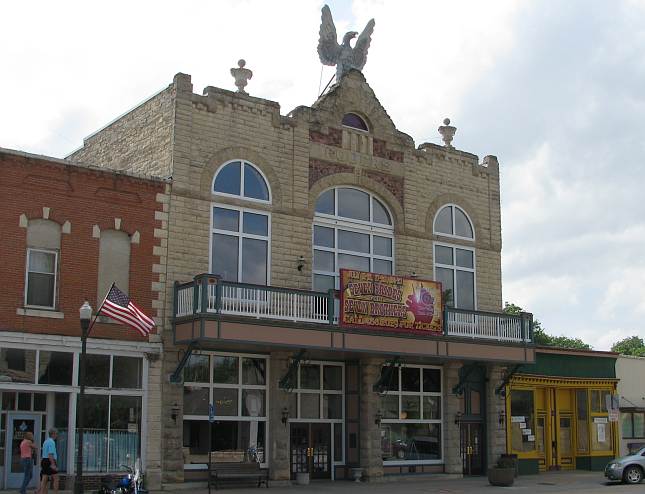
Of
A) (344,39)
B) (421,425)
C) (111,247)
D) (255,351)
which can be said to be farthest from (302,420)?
(344,39)

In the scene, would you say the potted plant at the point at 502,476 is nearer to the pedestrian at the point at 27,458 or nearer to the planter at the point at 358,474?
the planter at the point at 358,474

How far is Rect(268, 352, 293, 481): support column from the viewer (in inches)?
1076

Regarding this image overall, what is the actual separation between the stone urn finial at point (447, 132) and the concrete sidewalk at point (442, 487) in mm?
12256

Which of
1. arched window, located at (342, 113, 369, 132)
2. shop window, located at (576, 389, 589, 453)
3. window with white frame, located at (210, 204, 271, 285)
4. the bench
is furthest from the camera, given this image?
shop window, located at (576, 389, 589, 453)

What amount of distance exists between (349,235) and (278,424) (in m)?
6.91

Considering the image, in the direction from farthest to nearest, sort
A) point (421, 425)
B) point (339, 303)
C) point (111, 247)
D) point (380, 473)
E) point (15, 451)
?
1. point (421, 425)
2. point (380, 473)
3. point (339, 303)
4. point (111, 247)
5. point (15, 451)

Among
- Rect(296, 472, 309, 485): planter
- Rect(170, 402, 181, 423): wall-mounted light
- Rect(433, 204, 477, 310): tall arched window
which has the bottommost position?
Rect(296, 472, 309, 485): planter

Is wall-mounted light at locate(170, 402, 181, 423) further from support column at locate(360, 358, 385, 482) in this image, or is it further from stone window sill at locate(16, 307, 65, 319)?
support column at locate(360, 358, 385, 482)

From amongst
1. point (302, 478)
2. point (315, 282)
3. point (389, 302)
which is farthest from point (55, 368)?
point (389, 302)

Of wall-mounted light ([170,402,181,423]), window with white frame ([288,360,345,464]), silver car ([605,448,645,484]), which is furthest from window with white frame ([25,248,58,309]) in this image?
A: silver car ([605,448,645,484])

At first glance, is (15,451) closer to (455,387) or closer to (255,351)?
(255,351)

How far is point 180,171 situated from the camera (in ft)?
88.2

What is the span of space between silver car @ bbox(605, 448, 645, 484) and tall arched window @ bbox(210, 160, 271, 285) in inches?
521

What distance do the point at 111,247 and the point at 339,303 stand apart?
684 centimetres
